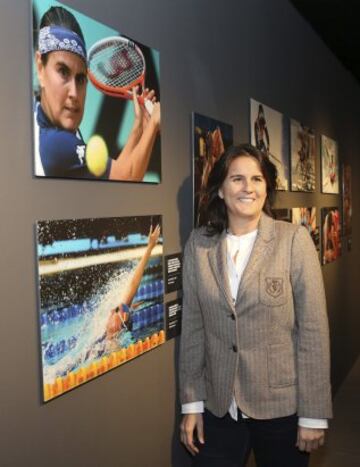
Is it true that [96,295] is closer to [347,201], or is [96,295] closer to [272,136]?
[272,136]

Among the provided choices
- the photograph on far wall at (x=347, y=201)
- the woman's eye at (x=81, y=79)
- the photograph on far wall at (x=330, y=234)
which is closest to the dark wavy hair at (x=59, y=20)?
the woman's eye at (x=81, y=79)

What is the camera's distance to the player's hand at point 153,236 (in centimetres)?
189

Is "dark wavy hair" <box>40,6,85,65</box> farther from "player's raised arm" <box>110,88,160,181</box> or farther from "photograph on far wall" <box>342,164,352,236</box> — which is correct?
"photograph on far wall" <box>342,164,352,236</box>

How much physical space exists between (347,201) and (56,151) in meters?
4.44

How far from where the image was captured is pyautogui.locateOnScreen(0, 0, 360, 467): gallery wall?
1.31m

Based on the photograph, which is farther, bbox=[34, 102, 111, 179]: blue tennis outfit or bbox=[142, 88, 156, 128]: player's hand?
bbox=[142, 88, 156, 128]: player's hand

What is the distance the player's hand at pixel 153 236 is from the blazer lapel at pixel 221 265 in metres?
0.21

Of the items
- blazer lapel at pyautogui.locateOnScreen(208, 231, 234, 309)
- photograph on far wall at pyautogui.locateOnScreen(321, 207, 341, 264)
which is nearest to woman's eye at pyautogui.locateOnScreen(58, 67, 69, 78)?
blazer lapel at pyautogui.locateOnScreen(208, 231, 234, 309)

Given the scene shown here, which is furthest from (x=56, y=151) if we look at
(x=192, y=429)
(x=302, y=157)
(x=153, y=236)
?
(x=302, y=157)

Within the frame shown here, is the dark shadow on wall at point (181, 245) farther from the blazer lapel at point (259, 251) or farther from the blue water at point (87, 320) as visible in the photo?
the blazer lapel at point (259, 251)

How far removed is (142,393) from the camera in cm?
189

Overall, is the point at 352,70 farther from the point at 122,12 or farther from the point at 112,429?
the point at 112,429

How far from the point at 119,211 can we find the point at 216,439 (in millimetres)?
894

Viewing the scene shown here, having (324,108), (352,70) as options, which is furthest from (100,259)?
(352,70)
